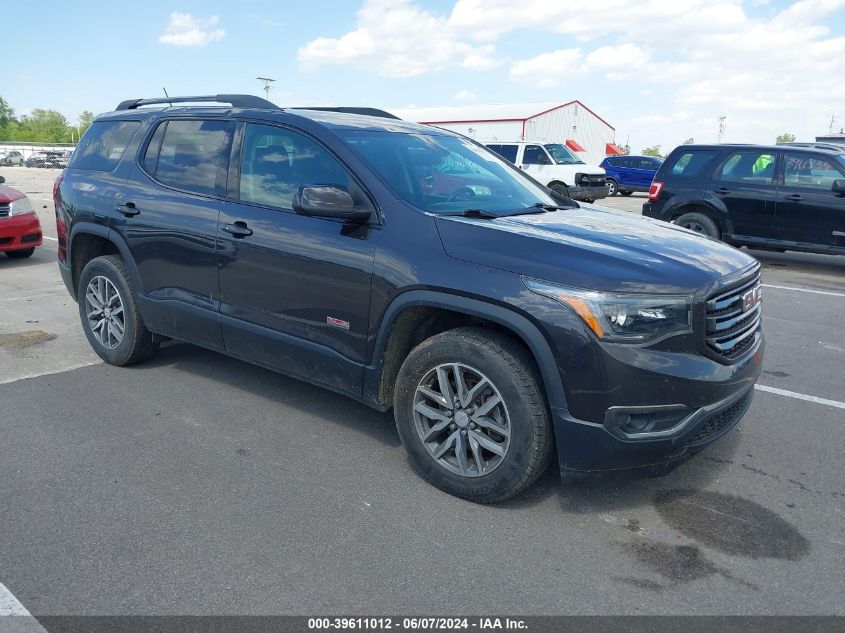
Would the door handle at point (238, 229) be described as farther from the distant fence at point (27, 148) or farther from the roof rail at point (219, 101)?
the distant fence at point (27, 148)

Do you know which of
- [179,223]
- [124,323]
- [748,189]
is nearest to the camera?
[179,223]

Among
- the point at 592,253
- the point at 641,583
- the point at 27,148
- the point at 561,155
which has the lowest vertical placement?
the point at 641,583

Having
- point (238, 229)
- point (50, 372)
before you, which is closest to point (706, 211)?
point (238, 229)

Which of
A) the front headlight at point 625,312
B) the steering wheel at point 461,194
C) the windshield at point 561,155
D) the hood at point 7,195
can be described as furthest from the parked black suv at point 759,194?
the windshield at point 561,155

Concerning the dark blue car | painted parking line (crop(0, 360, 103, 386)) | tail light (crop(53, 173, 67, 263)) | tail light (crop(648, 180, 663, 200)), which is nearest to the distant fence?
the dark blue car

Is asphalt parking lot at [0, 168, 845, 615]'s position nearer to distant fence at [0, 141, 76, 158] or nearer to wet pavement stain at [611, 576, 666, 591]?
wet pavement stain at [611, 576, 666, 591]

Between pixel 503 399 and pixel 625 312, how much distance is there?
2.18ft

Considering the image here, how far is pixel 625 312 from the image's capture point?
2990mm

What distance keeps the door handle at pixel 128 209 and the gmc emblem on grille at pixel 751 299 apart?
3795 mm

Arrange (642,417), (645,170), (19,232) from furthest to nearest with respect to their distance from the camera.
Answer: (645,170) < (19,232) < (642,417)

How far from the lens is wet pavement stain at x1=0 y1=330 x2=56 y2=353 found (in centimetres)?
580

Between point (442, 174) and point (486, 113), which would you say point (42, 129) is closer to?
point (486, 113)

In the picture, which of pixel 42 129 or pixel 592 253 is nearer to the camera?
pixel 592 253

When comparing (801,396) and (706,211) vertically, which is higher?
(706,211)
